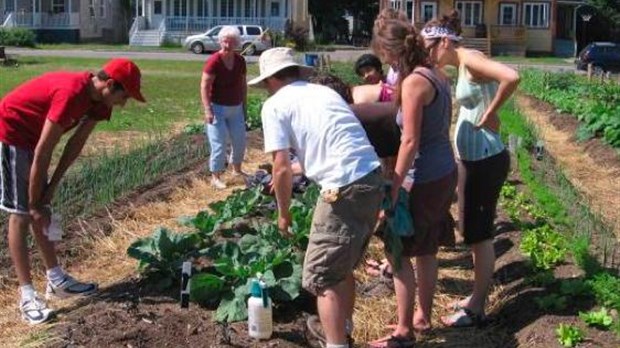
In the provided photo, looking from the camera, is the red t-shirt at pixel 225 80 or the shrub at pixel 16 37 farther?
the shrub at pixel 16 37

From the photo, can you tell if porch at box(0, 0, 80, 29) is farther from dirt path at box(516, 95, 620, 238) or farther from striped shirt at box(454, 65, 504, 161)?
striped shirt at box(454, 65, 504, 161)

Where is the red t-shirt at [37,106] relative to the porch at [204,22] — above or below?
below

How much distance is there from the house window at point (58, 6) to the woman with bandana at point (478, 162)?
55.0 m

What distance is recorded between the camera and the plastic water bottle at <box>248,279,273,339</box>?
479cm

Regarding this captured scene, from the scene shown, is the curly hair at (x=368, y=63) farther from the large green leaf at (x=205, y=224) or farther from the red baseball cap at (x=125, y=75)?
the red baseball cap at (x=125, y=75)

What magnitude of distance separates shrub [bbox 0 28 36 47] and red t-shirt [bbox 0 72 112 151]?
144 feet

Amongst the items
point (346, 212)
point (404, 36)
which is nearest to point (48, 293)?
point (346, 212)

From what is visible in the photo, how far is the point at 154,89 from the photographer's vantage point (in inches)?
907

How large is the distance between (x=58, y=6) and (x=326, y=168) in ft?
185

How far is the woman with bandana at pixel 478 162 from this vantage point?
513 cm

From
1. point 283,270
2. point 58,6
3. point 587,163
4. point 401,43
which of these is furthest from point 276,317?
point 58,6

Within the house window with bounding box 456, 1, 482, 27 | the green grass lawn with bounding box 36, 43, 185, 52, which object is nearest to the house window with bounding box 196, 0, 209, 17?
the green grass lawn with bounding box 36, 43, 185, 52

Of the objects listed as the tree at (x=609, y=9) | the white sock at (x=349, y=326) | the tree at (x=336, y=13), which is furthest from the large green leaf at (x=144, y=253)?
the tree at (x=336, y=13)

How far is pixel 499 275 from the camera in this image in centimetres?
629
